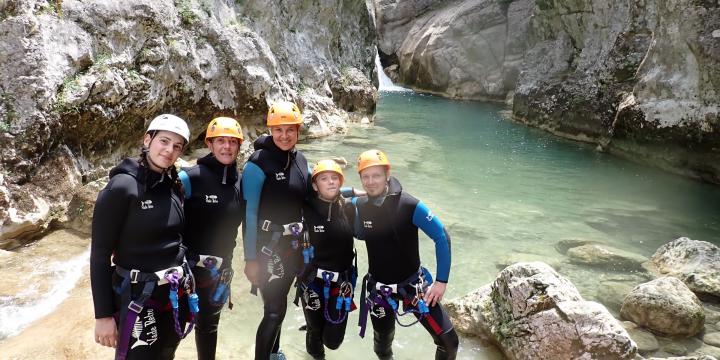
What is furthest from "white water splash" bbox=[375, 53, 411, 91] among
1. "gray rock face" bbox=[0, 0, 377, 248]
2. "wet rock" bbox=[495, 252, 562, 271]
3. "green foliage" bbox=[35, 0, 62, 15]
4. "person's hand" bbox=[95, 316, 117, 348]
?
"person's hand" bbox=[95, 316, 117, 348]

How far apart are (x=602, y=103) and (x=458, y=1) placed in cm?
3001

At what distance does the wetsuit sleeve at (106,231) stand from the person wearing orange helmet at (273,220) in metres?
1.41

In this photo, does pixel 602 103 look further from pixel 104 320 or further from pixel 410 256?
pixel 104 320

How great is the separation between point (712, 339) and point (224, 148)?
721 cm

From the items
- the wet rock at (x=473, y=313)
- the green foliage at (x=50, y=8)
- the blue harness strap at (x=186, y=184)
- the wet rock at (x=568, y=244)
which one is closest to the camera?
the blue harness strap at (x=186, y=184)

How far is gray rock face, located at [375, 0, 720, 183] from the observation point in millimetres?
15430

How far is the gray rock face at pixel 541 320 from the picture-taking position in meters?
5.00

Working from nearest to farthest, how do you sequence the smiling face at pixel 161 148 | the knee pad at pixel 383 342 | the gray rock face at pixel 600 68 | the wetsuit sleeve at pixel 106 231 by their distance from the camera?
the wetsuit sleeve at pixel 106 231 → the smiling face at pixel 161 148 → the knee pad at pixel 383 342 → the gray rock face at pixel 600 68

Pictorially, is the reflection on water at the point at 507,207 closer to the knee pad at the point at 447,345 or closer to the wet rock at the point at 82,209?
the wet rock at the point at 82,209

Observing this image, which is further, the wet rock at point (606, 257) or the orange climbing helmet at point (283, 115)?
the wet rock at point (606, 257)

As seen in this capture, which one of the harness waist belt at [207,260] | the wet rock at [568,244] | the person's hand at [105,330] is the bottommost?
the wet rock at [568,244]

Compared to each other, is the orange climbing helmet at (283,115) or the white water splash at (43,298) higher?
the orange climbing helmet at (283,115)

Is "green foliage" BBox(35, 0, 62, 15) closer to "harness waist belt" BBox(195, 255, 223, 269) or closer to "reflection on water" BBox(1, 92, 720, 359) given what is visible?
"reflection on water" BBox(1, 92, 720, 359)

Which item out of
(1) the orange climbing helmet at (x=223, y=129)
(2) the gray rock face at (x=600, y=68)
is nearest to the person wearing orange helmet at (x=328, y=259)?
(1) the orange climbing helmet at (x=223, y=129)
